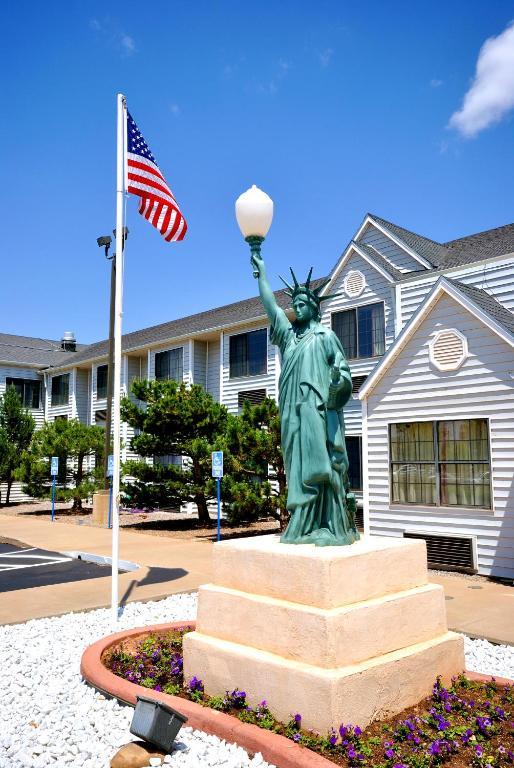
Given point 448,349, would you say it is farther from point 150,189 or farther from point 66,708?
point 66,708

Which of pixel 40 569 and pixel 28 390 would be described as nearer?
pixel 40 569

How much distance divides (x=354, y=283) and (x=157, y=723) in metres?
16.2

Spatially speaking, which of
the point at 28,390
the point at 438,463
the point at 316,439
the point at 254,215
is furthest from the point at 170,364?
the point at 316,439

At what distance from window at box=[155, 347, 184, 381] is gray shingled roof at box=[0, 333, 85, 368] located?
30.7 feet

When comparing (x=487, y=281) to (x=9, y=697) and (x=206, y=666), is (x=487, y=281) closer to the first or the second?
(x=206, y=666)

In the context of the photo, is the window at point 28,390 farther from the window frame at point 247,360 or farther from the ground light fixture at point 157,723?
the ground light fixture at point 157,723

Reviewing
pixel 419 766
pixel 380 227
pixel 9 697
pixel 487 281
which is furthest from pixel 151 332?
pixel 419 766

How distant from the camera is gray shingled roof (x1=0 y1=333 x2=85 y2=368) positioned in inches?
1395

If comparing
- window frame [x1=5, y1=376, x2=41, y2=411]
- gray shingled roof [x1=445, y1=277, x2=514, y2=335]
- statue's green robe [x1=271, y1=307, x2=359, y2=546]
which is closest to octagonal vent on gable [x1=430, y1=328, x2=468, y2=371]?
gray shingled roof [x1=445, y1=277, x2=514, y2=335]

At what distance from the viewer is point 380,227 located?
18562 mm

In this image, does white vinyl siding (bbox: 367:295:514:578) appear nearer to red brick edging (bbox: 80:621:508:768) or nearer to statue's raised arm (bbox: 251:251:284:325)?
red brick edging (bbox: 80:621:508:768)

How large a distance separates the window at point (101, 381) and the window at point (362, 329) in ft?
53.2

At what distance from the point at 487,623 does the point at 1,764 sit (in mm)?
6018

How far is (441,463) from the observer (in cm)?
1223
